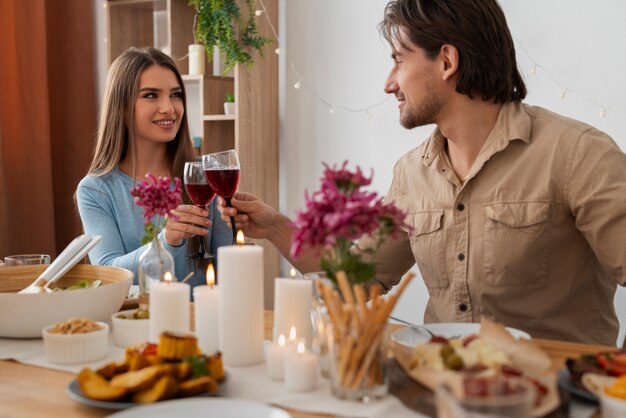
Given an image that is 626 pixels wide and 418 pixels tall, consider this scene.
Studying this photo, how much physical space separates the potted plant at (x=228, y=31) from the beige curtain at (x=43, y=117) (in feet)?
2.63

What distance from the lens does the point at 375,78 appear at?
3568mm

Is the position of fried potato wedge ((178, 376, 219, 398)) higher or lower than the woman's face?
lower

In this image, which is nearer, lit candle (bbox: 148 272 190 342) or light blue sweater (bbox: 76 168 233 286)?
lit candle (bbox: 148 272 190 342)

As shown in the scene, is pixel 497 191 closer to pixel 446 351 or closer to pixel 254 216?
pixel 254 216

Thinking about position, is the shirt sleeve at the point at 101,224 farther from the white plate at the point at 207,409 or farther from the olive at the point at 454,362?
the olive at the point at 454,362

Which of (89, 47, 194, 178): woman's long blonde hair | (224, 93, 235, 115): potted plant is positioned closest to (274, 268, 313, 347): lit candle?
(89, 47, 194, 178): woman's long blonde hair

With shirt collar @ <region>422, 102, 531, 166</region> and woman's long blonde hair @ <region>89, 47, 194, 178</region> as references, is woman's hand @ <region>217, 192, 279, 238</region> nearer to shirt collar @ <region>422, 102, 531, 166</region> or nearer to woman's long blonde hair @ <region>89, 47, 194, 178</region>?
shirt collar @ <region>422, 102, 531, 166</region>

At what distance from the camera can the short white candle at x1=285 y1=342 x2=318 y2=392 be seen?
1204 millimetres

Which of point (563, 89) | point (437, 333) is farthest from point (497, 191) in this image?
point (563, 89)

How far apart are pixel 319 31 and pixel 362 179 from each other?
2.68 metres

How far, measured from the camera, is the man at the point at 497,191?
6.11ft

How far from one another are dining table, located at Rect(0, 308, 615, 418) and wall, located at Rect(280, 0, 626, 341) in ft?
5.74

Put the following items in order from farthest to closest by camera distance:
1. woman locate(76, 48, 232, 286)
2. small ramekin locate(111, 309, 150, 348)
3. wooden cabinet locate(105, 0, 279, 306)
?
1. wooden cabinet locate(105, 0, 279, 306)
2. woman locate(76, 48, 232, 286)
3. small ramekin locate(111, 309, 150, 348)

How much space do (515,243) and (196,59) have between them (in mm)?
2189
